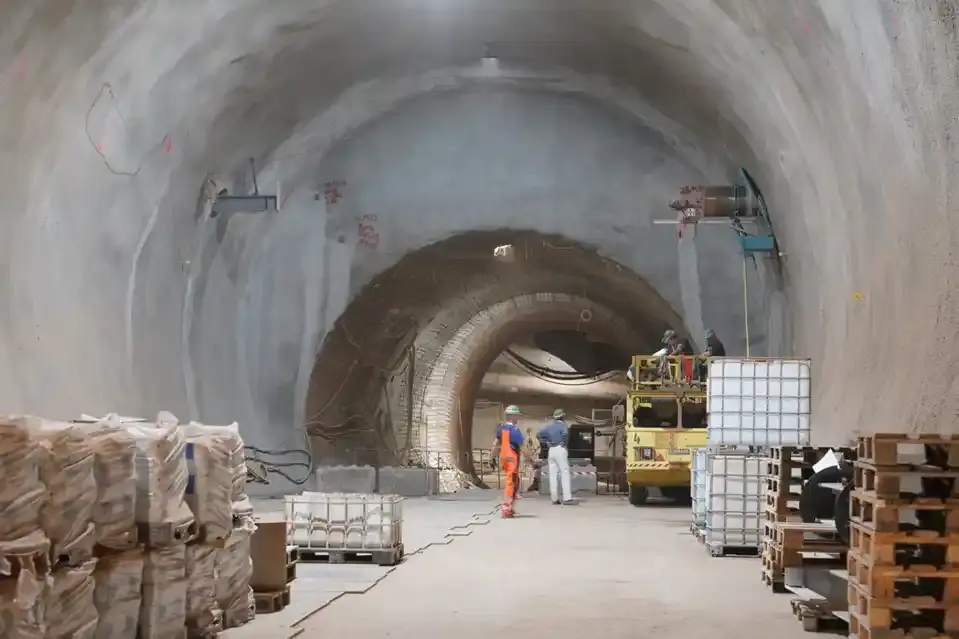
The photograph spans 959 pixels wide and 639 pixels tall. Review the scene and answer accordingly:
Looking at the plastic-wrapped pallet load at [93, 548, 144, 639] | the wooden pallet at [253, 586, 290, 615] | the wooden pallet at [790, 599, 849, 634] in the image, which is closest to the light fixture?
the wooden pallet at [253, 586, 290, 615]

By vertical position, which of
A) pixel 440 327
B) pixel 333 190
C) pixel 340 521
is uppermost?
pixel 333 190

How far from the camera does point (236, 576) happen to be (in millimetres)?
7195

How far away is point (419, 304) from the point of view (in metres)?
21.2

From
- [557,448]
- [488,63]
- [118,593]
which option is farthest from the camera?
[557,448]

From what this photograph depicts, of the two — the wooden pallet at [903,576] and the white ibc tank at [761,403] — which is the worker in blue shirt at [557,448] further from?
the wooden pallet at [903,576]

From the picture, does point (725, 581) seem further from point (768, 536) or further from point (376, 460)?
point (376, 460)

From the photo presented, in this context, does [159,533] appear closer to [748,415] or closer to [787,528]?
[787,528]

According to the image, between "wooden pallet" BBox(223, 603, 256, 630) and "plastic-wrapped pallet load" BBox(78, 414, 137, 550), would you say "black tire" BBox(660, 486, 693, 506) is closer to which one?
"wooden pallet" BBox(223, 603, 256, 630)

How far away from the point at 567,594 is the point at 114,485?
166 inches

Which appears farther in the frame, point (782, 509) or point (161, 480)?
point (782, 509)

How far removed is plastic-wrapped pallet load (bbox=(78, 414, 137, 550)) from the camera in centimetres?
575

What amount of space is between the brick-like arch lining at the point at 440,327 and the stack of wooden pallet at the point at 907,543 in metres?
12.2

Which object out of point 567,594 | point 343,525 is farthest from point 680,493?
point 567,594

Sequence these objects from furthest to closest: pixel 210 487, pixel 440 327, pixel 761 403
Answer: pixel 440 327, pixel 761 403, pixel 210 487
